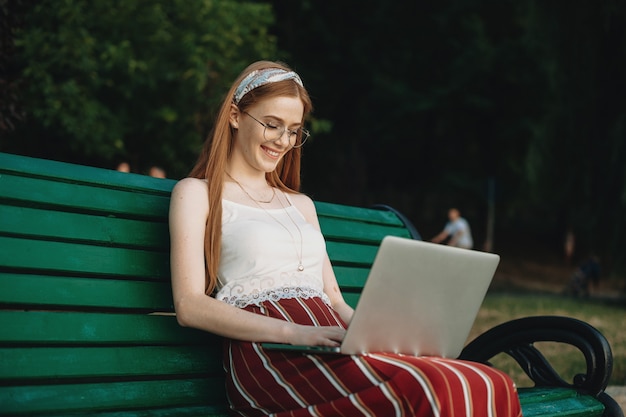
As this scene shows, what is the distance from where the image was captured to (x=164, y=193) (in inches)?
116

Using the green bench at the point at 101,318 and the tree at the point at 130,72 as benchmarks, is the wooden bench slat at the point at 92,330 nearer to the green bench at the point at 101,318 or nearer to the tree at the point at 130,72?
the green bench at the point at 101,318

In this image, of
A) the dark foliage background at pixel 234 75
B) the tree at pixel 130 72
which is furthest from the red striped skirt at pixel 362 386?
the tree at pixel 130 72

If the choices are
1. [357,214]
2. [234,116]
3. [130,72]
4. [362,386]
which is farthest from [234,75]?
[362,386]

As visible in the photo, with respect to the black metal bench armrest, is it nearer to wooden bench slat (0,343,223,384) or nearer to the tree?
wooden bench slat (0,343,223,384)

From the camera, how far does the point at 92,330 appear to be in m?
2.61

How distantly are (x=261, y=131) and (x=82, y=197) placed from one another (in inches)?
24.0

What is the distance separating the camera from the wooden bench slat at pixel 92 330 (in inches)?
97.3

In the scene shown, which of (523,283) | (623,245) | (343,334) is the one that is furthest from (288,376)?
(523,283)

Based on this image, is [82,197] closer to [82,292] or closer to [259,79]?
[82,292]

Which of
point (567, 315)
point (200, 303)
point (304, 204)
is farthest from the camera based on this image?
point (567, 315)

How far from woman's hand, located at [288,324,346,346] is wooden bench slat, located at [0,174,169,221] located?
754 millimetres

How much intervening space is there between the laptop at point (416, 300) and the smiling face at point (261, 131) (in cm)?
73

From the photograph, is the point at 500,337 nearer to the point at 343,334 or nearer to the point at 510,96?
the point at 343,334

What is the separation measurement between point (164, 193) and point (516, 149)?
21701mm
